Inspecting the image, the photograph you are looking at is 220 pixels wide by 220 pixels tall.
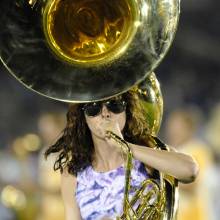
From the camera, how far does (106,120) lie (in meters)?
4.54

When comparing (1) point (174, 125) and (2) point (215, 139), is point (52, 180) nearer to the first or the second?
(1) point (174, 125)

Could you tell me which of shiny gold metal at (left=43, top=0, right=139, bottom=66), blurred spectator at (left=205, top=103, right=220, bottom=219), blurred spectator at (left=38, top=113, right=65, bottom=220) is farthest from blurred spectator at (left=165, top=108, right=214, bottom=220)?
shiny gold metal at (left=43, top=0, right=139, bottom=66)

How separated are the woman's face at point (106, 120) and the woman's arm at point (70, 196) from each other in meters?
0.29

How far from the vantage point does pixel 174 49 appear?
12.4 meters

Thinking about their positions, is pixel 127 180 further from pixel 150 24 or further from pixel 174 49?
pixel 174 49

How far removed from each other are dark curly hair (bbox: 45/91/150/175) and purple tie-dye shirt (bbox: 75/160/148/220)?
7 centimetres

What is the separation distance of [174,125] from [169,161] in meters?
3.89

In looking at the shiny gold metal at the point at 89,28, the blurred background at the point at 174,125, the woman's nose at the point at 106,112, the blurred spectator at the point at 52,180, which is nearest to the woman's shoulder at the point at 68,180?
the woman's nose at the point at 106,112

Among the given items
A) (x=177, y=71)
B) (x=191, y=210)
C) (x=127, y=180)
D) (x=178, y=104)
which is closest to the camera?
(x=127, y=180)

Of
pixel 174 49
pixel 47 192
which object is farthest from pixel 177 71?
pixel 47 192

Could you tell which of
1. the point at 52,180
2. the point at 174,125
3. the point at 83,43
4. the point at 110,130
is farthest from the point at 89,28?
the point at 174,125

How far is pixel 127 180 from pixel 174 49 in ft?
26.1

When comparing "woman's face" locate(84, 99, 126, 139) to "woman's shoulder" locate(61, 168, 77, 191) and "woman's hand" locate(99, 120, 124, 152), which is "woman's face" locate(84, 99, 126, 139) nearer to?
"woman's hand" locate(99, 120, 124, 152)

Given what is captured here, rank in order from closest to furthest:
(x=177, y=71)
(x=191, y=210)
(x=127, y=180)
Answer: (x=127, y=180)
(x=191, y=210)
(x=177, y=71)
